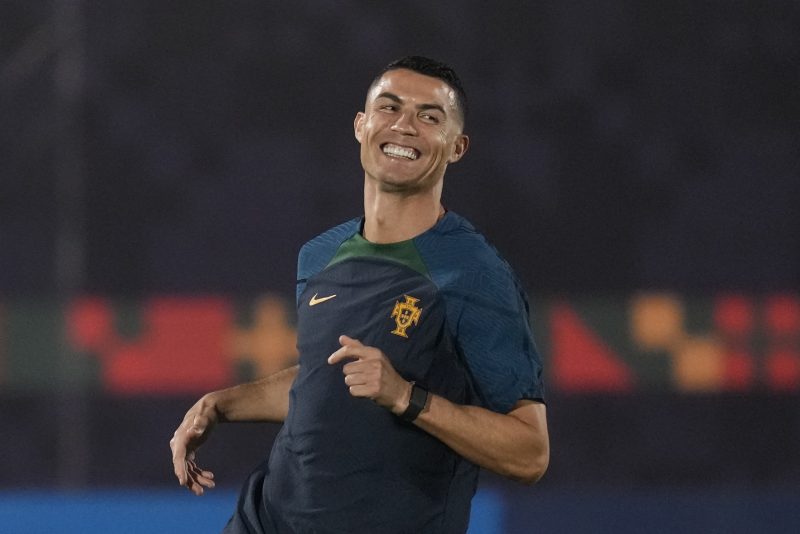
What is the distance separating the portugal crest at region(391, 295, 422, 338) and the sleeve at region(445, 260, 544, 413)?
0.18ft

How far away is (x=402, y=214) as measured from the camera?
2355mm

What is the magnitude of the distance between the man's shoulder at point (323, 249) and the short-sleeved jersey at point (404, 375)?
115 mm

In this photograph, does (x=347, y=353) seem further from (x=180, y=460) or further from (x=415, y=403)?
(x=180, y=460)

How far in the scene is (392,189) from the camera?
7.72ft

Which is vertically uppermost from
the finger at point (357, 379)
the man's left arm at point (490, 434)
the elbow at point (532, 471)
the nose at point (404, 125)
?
the nose at point (404, 125)

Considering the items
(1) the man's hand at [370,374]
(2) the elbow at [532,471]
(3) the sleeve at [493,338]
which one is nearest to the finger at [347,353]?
(1) the man's hand at [370,374]

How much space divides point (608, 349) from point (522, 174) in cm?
65

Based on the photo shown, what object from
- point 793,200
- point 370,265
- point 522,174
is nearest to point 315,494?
point 370,265

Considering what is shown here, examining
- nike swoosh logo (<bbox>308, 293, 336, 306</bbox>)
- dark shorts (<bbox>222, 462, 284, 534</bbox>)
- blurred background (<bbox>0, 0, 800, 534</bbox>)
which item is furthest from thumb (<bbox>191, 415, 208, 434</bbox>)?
blurred background (<bbox>0, 0, 800, 534</bbox>)

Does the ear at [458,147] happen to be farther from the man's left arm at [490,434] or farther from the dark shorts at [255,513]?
the dark shorts at [255,513]

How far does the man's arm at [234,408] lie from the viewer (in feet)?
8.02

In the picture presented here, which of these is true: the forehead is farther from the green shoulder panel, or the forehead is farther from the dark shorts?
the dark shorts

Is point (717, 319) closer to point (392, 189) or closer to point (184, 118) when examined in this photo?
point (184, 118)

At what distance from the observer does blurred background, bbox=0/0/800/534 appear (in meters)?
4.47
